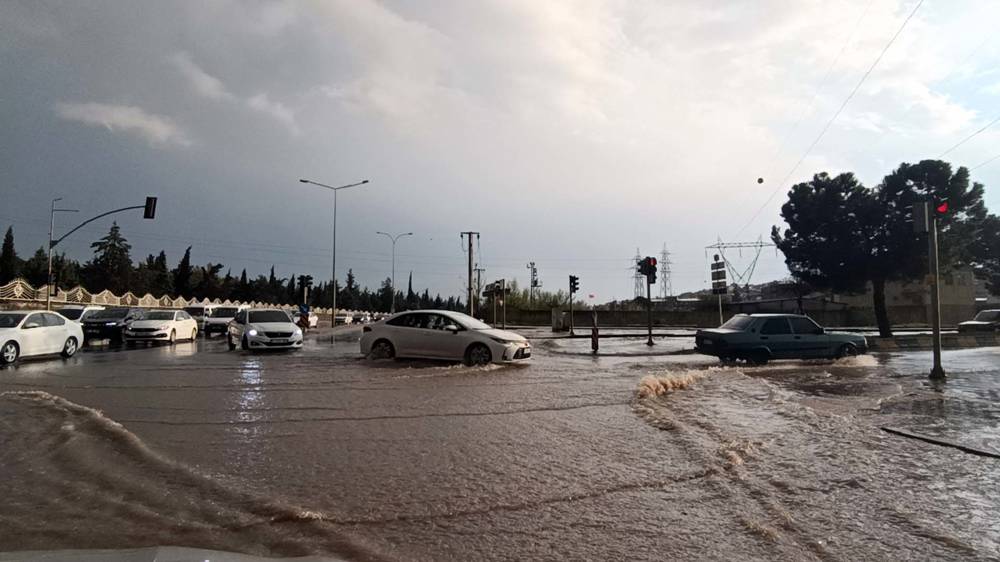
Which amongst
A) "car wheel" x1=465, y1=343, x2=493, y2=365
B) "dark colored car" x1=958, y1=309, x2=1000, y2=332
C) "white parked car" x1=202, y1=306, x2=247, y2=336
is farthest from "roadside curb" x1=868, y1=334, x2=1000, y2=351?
"white parked car" x1=202, y1=306, x2=247, y2=336

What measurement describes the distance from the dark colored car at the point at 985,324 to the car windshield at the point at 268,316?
3267cm

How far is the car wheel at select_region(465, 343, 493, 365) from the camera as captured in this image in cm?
1527

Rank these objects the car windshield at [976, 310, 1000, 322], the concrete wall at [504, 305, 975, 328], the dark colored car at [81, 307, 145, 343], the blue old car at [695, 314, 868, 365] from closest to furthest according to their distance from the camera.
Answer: the blue old car at [695, 314, 868, 365]
the dark colored car at [81, 307, 145, 343]
the car windshield at [976, 310, 1000, 322]
the concrete wall at [504, 305, 975, 328]

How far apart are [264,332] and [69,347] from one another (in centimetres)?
519

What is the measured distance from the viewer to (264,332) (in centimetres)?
1970

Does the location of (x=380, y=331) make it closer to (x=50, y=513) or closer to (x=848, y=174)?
(x=50, y=513)

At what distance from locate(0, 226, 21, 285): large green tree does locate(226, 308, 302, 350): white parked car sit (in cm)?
6213

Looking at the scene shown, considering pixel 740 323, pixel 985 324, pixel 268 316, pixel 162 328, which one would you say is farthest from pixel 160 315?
pixel 985 324

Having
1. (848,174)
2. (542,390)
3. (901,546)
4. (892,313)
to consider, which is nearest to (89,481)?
(901,546)

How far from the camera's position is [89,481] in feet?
16.3

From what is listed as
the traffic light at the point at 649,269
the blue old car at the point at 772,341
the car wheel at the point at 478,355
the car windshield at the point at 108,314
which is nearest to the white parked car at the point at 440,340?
the car wheel at the point at 478,355

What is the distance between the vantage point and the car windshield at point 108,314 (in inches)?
1066

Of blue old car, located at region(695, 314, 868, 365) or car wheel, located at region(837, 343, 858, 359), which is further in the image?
car wheel, located at region(837, 343, 858, 359)

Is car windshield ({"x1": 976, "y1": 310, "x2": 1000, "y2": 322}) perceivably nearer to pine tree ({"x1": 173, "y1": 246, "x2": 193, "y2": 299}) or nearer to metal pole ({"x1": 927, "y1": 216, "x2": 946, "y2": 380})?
metal pole ({"x1": 927, "y1": 216, "x2": 946, "y2": 380})
